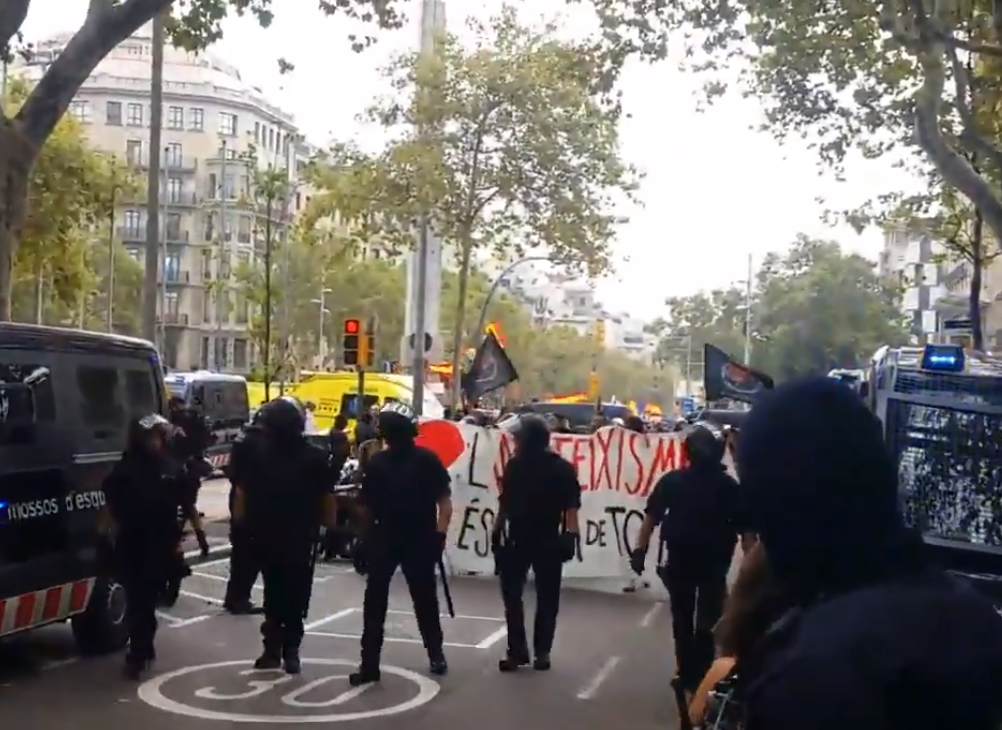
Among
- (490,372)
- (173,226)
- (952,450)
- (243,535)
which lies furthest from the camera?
(173,226)

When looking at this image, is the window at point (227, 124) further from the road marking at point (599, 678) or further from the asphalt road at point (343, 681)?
the road marking at point (599, 678)

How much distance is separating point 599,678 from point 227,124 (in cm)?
7320

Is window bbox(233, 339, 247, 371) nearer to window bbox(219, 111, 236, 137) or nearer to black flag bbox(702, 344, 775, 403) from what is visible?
window bbox(219, 111, 236, 137)

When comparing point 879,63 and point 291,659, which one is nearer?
point 291,659

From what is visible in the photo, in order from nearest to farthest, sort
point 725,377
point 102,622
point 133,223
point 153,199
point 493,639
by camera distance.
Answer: point 102,622 < point 493,639 < point 725,377 < point 153,199 < point 133,223

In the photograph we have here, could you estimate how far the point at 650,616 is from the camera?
13703 millimetres

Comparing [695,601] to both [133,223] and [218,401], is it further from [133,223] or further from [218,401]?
[133,223]

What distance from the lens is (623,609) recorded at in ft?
46.2

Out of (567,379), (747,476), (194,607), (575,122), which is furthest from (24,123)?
(567,379)

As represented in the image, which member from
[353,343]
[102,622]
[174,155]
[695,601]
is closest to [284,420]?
[102,622]

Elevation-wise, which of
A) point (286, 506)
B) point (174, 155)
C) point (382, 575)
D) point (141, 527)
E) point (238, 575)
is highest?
point (174, 155)

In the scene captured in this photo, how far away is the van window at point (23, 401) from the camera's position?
9430mm

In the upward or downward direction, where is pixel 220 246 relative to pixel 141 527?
upward

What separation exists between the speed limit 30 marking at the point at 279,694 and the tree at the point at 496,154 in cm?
2371
